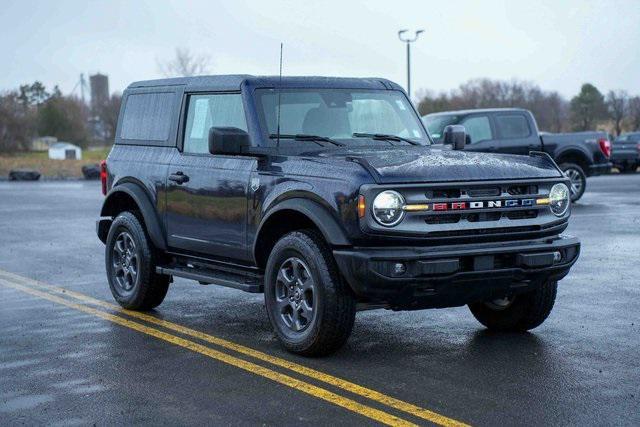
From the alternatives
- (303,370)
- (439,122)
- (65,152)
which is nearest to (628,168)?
(439,122)

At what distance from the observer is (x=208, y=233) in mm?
7926

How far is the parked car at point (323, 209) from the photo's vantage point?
6488 millimetres

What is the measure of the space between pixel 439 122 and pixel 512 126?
63.9 inches

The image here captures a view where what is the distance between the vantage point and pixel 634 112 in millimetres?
91500

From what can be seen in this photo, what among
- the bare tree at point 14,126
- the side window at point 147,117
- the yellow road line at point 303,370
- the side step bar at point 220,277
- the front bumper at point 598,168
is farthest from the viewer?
the bare tree at point 14,126

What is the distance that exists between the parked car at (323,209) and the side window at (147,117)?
19 millimetres

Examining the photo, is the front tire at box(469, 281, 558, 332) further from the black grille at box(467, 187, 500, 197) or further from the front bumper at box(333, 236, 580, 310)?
the black grille at box(467, 187, 500, 197)

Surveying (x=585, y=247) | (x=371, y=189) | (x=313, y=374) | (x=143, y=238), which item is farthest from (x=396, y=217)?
(x=585, y=247)

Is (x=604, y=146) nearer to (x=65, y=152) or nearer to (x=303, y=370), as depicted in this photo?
(x=303, y=370)

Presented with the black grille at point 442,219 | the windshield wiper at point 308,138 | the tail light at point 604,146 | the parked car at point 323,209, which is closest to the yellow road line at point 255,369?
the parked car at point 323,209

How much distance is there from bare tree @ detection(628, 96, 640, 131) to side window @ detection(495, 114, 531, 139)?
7083cm

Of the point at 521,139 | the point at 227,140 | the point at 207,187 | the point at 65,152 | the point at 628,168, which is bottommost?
the point at 65,152

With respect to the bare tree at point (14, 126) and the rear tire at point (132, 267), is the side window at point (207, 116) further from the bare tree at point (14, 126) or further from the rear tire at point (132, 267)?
the bare tree at point (14, 126)

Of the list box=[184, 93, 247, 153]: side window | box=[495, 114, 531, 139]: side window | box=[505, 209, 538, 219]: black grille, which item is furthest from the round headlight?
box=[495, 114, 531, 139]: side window
